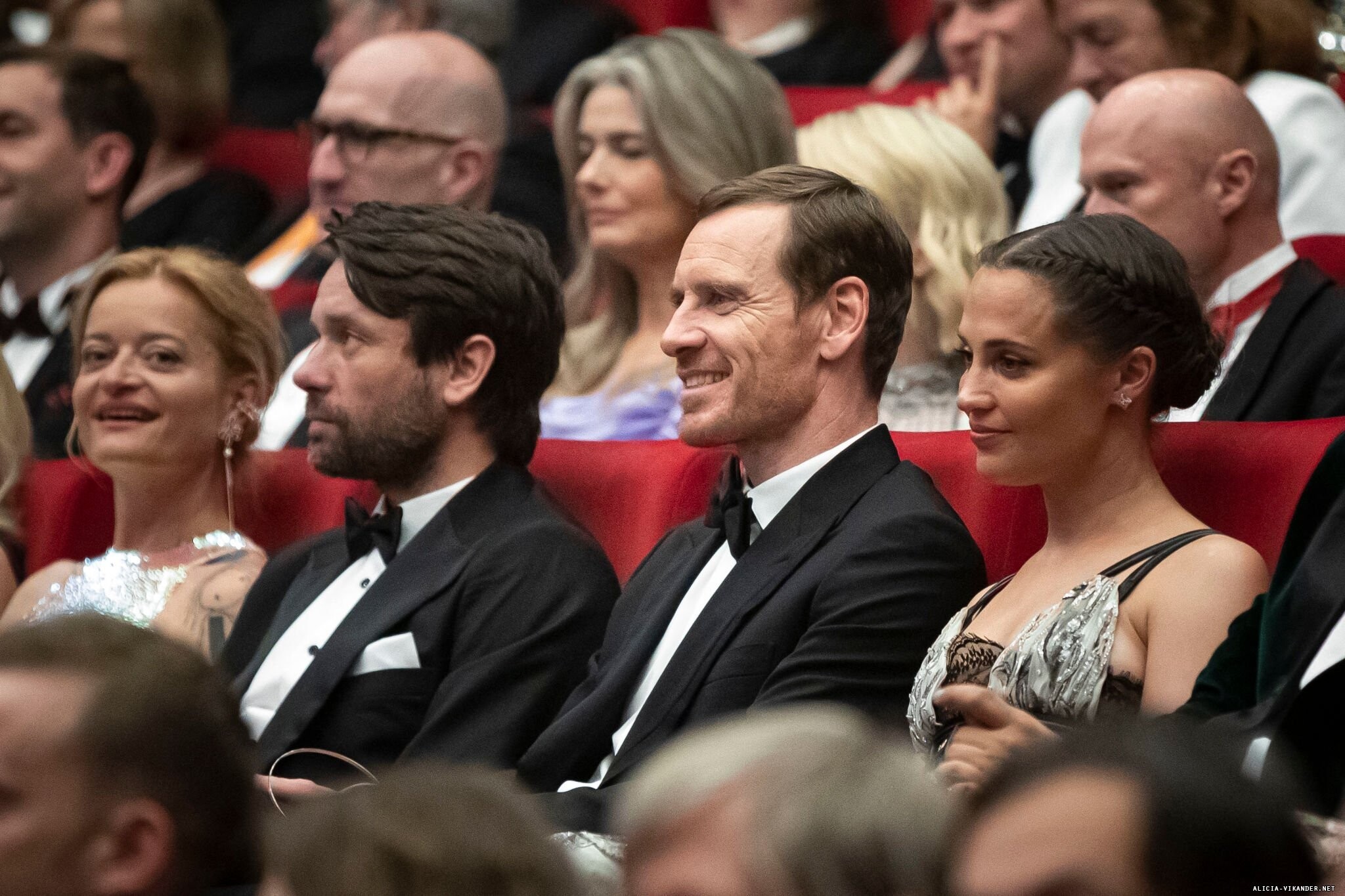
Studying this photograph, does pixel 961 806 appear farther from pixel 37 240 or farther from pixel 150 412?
pixel 37 240

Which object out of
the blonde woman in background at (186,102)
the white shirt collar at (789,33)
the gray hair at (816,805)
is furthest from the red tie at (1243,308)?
the blonde woman in background at (186,102)

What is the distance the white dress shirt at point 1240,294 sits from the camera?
2.62 m

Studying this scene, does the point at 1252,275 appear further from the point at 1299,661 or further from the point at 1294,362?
the point at 1299,661

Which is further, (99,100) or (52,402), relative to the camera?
(99,100)

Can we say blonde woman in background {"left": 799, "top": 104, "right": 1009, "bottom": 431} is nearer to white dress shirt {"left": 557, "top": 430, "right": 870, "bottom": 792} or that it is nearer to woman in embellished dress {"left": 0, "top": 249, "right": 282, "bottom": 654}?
white dress shirt {"left": 557, "top": 430, "right": 870, "bottom": 792}

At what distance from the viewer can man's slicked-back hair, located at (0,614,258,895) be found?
1.34m

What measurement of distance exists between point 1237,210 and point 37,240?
252 cm

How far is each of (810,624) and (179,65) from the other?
3.00 meters

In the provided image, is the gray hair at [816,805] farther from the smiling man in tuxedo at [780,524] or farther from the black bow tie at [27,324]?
the black bow tie at [27,324]

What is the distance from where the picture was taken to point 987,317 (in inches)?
81.8

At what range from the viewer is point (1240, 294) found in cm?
270

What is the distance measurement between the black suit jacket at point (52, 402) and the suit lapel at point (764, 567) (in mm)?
1780

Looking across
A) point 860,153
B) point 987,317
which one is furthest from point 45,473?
point 987,317

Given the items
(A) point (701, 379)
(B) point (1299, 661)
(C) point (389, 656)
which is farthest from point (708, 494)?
(B) point (1299, 661)
